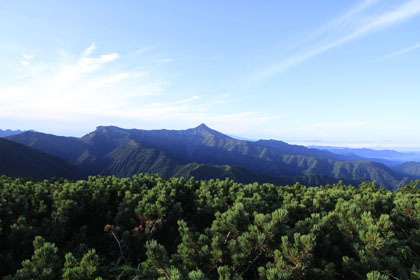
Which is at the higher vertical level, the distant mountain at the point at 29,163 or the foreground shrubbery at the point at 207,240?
the foreground shrubbery at the point at 207,240

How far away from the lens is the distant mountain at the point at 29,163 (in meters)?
154

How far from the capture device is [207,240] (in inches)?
156

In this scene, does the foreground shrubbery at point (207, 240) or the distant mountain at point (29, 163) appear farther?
the distant mountain at point (29, 163)

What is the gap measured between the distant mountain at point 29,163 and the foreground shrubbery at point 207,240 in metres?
170

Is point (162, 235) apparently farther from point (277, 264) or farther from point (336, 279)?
point (336, 279)

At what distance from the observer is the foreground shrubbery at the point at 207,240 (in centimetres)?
323

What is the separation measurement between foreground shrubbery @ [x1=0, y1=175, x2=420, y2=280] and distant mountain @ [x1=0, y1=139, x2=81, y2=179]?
170 metres

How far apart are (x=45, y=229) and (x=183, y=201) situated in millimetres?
3575

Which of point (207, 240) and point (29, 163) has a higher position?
point (207, 240)

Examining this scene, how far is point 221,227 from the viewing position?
4.10 m

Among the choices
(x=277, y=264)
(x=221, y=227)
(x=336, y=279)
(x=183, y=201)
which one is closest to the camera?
(x=277, y=264)

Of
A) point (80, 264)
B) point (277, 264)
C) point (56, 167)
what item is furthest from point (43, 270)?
point (56, 167)

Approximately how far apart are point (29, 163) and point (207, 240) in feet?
694

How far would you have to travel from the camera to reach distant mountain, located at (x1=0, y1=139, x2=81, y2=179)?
506 feet
